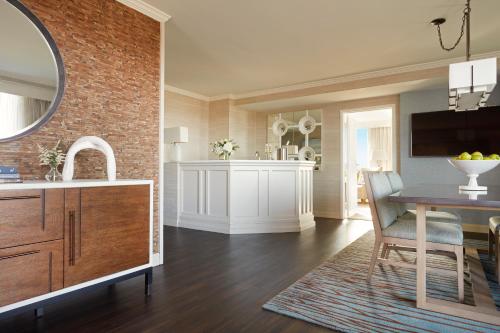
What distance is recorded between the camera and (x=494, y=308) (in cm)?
199

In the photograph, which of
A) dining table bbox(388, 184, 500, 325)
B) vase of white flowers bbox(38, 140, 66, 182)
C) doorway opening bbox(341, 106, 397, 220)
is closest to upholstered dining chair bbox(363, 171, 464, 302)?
dining table bbox(388, 184, 500, 325)

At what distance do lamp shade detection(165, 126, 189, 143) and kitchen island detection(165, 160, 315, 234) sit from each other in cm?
54

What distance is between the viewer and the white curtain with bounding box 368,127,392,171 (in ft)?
31.2

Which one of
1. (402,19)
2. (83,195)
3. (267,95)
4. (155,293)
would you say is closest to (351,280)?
(155,293)

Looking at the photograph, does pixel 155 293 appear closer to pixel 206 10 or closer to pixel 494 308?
pixel 494 308

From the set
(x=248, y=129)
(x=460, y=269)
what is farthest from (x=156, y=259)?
(x=248, y=129)

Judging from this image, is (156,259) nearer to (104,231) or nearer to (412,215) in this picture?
(104,231)

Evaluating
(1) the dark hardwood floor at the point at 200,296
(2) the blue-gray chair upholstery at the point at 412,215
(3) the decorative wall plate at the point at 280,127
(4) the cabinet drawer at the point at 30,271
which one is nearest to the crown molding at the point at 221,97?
(3) the decorative wall plate at the point at 280,127

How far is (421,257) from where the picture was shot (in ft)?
Answer: 6.94

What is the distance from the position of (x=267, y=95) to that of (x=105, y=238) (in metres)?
4.92

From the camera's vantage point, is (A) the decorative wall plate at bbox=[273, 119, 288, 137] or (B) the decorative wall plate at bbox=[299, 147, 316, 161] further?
(A) the decorative wall plate at bbox=[273, 119, 288, 137]

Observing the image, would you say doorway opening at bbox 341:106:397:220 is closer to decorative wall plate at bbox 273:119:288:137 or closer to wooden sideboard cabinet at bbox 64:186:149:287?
decorative wall plate at bbox 273:119:288:137

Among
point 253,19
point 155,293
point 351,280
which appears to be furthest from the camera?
point 253,19

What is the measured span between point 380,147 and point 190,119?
6.23 meters
